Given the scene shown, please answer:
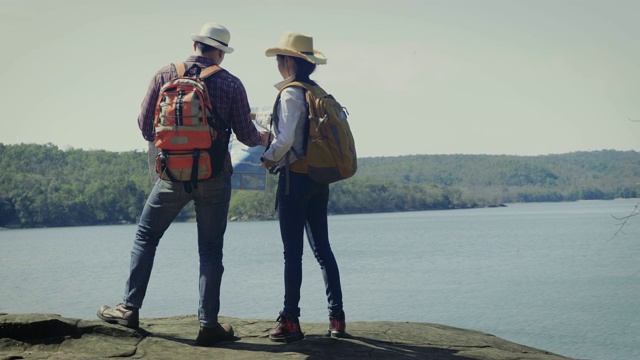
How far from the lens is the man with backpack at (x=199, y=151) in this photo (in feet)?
18.1

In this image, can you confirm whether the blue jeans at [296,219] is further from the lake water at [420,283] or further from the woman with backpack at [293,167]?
the lake water at [420,283]

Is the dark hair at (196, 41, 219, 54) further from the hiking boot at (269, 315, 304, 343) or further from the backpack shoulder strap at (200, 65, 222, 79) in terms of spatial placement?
the hiking boot at (269, 315, 304, 343)

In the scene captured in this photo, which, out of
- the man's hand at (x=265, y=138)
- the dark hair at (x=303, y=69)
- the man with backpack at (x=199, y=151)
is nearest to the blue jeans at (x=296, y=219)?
the man's hand at (x=265, y=138)

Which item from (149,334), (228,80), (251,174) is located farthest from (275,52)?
(149,334)

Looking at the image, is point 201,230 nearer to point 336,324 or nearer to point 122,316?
point 122,316

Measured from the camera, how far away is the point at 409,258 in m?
55.2

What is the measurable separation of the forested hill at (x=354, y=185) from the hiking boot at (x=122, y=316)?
62719 mm

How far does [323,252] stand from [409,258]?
49.7 metres

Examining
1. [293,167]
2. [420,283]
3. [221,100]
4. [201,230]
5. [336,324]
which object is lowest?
[420,283]

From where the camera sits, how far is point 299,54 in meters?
5.78

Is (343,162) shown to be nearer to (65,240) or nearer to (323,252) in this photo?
(323,252)

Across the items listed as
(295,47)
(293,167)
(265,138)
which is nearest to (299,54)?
(295,47)

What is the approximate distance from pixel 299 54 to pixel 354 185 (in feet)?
451

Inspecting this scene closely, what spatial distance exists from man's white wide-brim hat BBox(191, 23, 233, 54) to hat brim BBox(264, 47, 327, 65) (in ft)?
1.04
